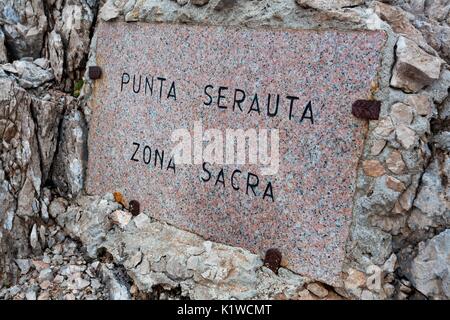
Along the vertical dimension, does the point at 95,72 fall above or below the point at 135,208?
above

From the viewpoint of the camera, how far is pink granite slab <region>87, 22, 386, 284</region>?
2.19m

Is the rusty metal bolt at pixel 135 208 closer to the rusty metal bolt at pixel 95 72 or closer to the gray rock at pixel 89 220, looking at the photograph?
the gray rock at pixel 89 220

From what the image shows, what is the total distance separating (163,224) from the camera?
284cm

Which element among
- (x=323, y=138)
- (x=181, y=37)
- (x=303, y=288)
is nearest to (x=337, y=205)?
(x=323, y=138)

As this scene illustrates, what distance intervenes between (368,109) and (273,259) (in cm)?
102

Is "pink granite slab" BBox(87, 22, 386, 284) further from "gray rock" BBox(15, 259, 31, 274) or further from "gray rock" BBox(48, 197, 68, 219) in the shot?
"gray rock" BBox(15, 259, 31, 274)

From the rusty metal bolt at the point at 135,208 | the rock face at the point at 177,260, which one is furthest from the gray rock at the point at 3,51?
the rusty metal bolt at the point at 135,208

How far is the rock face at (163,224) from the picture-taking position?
2.13 meters

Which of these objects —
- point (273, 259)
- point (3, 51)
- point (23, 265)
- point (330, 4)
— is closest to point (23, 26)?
point (3, 51)

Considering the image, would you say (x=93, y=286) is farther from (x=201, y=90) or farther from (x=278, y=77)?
(x=278, y=77)

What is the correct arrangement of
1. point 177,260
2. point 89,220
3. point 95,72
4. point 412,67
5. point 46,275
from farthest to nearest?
point 95,72 < point 89,220 < point 46,275 < point 177,260 < point 412,67

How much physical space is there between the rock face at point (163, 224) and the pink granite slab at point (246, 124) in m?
0.09

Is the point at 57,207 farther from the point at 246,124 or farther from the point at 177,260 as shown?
the point at 246,124

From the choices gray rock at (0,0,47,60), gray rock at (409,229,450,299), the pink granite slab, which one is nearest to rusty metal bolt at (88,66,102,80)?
the pink granite slab
